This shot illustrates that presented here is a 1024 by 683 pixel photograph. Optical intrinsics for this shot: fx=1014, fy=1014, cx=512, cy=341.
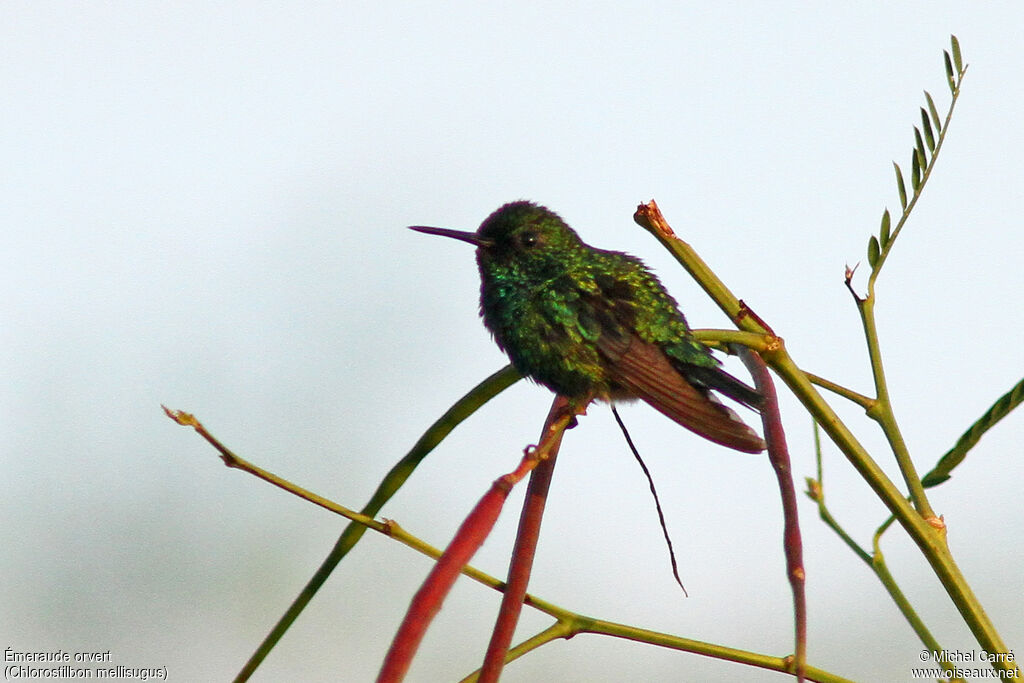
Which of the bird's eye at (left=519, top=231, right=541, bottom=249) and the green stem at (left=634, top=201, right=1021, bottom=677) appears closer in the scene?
the green stem at (left=634, top=201, right=1021, bottom=677)

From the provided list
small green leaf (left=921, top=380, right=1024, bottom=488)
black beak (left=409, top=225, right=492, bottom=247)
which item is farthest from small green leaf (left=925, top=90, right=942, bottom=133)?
black beak (left=409, top=225, right=492, bottom=247)

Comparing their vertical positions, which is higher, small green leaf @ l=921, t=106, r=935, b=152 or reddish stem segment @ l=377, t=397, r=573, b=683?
small green leaf @ l=921, t=106, r=935, b=152

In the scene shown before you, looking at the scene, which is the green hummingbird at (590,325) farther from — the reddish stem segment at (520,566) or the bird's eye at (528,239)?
the reddish stem segment at (520,566)

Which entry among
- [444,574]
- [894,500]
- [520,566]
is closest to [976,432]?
[894,500]

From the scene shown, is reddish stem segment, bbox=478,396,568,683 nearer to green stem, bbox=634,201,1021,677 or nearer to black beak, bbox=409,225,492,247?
green stem, bbox=634,201,1021,677

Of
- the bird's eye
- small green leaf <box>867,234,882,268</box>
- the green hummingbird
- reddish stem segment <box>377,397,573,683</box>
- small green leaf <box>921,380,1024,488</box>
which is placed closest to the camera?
reddish stem segment <box>377,397,573,683</box>

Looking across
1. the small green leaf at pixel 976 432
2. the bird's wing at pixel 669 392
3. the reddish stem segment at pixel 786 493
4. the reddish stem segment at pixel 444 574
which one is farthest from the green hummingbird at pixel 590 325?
the reddish stem segment at pixel 444 574

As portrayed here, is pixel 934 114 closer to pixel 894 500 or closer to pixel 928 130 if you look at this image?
pixel 928 130

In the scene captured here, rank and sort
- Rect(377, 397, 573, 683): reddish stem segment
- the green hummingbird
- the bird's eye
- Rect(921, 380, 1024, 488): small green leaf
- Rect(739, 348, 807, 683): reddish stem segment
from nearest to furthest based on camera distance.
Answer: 1. Rect(377, 397, 573, 683): reddish stem segment
2. Rect(739, 348, 807, 683): reddish stem segment
3. Rect(921, 380, 1024, 488): small green leaf
4. the green hummingbird
5. the bird's eye
